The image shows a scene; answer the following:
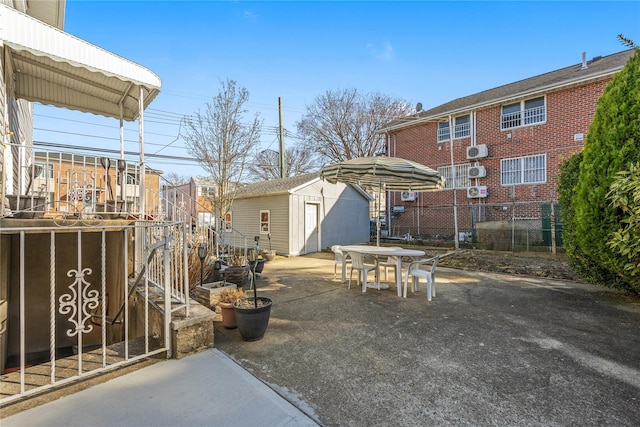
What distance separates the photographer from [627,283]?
470 centimetres

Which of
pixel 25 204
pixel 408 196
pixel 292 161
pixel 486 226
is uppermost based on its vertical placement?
pixel 292 161

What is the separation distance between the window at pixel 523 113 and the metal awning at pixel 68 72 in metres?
13.9

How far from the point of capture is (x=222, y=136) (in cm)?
902

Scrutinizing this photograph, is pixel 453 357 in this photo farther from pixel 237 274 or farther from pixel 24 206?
pixel 24 206

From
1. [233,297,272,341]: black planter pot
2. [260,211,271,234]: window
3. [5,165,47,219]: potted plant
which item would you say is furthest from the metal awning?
[260,211,271,234]: window

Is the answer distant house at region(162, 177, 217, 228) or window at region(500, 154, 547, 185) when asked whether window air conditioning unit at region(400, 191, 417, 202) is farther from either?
distant house at region(162, 177, 217, 228)

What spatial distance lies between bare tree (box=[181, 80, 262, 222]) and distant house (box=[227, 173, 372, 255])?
2390mm

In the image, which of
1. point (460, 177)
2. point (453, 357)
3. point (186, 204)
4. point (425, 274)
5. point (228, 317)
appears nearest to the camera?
point (453, 357)

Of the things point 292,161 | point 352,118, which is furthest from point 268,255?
point 292,161

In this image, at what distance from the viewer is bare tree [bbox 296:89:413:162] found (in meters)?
22.4

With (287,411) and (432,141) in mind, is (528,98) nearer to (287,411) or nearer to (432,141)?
(432,141)

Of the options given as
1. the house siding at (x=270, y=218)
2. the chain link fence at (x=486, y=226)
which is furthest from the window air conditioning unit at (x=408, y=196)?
the house siding at (x=270, y=218)

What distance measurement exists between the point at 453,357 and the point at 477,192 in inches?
470

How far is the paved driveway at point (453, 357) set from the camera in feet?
6.93
